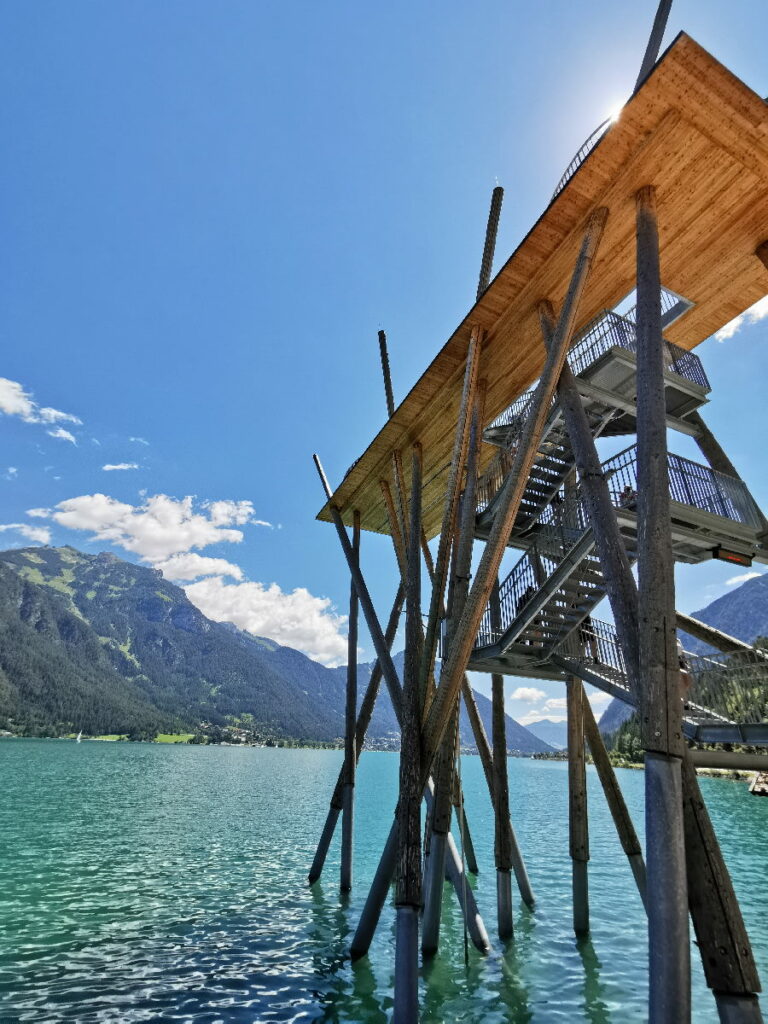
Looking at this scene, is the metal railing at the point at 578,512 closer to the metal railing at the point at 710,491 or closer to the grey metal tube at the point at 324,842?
the metal railing at the point at 710,491

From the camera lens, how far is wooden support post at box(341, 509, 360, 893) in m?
12.8

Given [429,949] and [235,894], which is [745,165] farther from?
[235,894]

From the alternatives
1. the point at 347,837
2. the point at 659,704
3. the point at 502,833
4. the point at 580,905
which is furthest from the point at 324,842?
the point at 659,704

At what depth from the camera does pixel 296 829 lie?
25.7m

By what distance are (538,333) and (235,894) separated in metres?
14.0

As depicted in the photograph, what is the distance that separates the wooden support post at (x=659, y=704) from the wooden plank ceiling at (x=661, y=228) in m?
1.97

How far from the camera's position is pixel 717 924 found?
3.90m

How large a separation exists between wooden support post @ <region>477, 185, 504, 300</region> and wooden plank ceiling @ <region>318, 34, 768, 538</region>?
1850 mm

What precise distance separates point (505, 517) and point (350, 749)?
30.0 feet

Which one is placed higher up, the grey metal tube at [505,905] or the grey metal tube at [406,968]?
the grey metal tube at [406,968]

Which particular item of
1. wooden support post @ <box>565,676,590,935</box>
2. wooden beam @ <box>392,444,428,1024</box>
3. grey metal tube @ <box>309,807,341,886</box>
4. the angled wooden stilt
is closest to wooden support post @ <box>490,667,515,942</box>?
wooden support post @ <box>565,676,590,935</box>

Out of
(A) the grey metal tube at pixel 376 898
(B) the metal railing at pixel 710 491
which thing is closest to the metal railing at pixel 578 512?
(B) the metal railing at pixel 710 491

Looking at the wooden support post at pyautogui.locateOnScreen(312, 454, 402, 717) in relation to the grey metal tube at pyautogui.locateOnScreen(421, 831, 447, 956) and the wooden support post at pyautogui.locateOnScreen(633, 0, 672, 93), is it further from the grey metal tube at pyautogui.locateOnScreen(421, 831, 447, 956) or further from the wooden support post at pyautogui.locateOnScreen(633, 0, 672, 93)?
the wooden support post at pyautogui.locateOnScreen(633, 0, 672, 93)

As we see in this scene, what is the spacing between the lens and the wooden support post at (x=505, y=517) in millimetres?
6250
